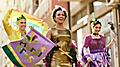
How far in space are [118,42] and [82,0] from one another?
368 cm

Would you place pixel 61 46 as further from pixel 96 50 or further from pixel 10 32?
pixel 96 50

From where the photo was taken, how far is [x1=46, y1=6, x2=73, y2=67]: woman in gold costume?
6.19m

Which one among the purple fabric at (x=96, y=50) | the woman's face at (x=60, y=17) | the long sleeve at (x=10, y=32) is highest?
the woman's face at (x=60, y=17)

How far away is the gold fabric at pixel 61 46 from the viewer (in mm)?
6184

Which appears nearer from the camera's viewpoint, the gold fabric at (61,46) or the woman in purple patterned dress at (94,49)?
the gold fabric at (61,46)

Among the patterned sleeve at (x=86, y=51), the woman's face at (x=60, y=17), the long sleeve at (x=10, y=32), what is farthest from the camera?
the patterned sleeve at (x=86, y=51)

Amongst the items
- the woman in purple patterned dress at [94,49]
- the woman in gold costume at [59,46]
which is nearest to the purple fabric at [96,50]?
the woman in purple patterned dress at [94,49]

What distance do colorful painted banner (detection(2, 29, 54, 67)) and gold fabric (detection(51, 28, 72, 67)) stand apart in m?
0.14

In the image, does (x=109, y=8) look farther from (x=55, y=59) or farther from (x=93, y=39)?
(x=55, y=59)

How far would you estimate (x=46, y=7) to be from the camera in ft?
64.6

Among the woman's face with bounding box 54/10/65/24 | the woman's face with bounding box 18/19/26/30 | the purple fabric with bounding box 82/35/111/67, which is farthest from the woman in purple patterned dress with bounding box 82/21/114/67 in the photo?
the woman's face with bounding box 54/10/65/24

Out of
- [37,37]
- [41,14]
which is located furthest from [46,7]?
[37,37]

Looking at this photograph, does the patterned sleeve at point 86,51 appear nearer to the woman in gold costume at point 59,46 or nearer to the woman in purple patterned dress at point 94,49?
the woman in purple patterned dress at point 94,49

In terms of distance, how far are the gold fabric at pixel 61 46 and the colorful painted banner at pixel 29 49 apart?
14cm
